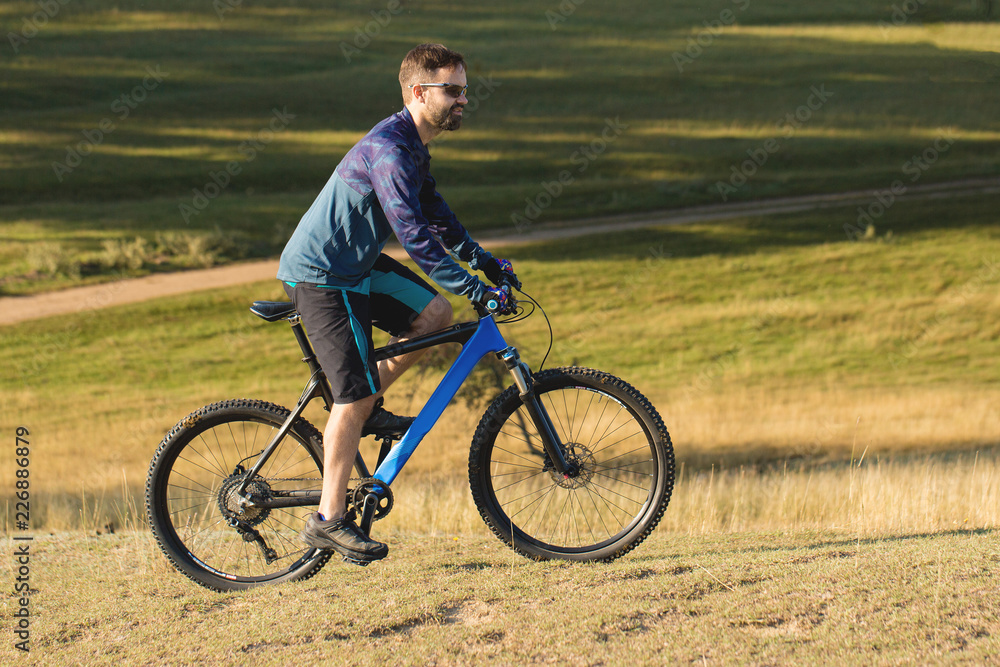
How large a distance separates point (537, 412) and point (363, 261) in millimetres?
1144

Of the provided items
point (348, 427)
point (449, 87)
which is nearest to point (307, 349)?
point (348, 427)

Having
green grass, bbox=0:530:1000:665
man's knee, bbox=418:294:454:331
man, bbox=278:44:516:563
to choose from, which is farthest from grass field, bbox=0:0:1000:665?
man's knee, bbox=418:294:454:331

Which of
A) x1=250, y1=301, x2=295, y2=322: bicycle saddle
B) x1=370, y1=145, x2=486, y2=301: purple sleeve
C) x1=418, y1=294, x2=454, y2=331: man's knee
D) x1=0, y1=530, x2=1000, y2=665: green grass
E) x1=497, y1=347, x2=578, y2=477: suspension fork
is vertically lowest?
x1=0, y1=530, x2=1000, y2=665: green grass

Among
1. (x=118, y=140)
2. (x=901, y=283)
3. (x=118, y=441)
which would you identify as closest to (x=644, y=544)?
(x=118, y=441)

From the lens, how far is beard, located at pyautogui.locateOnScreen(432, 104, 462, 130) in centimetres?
419

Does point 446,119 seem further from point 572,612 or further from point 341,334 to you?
point 572,612

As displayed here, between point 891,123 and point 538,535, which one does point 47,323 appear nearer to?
point 538,535

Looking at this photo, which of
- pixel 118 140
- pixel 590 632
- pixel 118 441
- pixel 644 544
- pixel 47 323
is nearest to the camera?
pixel 590 632

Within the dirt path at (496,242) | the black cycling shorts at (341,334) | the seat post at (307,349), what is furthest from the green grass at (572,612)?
the dirt path at (496,242)

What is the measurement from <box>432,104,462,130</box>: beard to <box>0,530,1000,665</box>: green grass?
7.10ft

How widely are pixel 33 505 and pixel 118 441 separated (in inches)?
240

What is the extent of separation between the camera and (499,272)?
4.43 m

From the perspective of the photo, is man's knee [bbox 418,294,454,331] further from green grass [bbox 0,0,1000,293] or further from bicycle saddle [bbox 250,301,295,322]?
green grass [bbox 0,0,1000,293]

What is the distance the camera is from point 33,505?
32.5 ft
